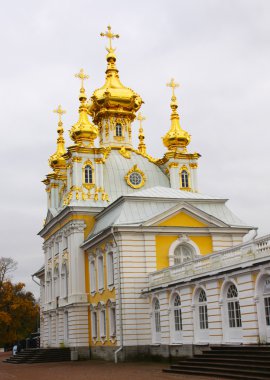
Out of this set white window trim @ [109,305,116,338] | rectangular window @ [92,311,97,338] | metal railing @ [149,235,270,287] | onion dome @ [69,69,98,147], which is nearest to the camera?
metal railing @ [149,235,270,287]

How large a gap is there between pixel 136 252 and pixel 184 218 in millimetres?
3364

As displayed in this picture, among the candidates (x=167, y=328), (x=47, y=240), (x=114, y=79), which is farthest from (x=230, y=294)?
(x=114, y=79)

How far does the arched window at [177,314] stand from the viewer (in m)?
27.9

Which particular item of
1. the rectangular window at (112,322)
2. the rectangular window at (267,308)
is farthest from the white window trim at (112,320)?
the rectangular window at (267,308)

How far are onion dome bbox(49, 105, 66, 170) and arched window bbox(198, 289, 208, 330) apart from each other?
935 inches

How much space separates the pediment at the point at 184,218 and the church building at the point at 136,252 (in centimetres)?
6

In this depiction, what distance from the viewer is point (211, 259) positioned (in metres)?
→ 26.0

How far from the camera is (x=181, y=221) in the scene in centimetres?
3372

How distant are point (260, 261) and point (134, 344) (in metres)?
12.3

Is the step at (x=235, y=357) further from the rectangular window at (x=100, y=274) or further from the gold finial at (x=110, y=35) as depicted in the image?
the gold finial at (x=110, y=35)

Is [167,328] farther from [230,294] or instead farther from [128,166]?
[128,166]

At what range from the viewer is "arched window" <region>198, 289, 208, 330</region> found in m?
25.8

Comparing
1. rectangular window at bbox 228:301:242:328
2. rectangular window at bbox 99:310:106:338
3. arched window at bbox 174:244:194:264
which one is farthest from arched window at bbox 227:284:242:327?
rectangular window at bbox 99:310:106:338

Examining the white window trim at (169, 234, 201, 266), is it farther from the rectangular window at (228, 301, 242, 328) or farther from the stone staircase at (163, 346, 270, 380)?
the stone staircase at (163, 346, 270, 380)
